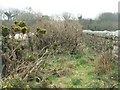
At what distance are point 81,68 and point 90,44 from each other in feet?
14.7

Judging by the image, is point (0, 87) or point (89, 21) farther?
point (89, 21)

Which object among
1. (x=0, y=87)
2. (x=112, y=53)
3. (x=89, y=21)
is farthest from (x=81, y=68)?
(x=89, y=21)

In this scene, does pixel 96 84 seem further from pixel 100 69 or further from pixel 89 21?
pixel 89 21

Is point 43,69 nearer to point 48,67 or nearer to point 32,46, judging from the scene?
point 48,67

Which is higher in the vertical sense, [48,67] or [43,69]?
[43,69]

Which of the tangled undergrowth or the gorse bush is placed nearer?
the tangled undergrowth

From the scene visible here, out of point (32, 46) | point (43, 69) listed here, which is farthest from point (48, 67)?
point (32, 46)

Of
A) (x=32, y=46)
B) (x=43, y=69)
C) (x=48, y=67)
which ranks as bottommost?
(x=48, y=67)

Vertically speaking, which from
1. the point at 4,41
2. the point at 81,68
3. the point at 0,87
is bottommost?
the point at 81,68

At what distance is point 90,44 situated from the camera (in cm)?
1364

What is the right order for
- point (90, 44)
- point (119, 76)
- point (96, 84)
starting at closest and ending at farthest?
1. point (96, 84)
2. point (119, 76)
3. point (90, 44)

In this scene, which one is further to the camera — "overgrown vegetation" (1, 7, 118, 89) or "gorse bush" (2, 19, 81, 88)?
"gorse bush" (2, 19, 81, 88)

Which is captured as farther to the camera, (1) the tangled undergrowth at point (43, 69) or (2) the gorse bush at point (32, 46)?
(2) the gorse bush at point (32, 46)

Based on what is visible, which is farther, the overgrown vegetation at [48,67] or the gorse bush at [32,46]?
the gorse bush at [32,46]
